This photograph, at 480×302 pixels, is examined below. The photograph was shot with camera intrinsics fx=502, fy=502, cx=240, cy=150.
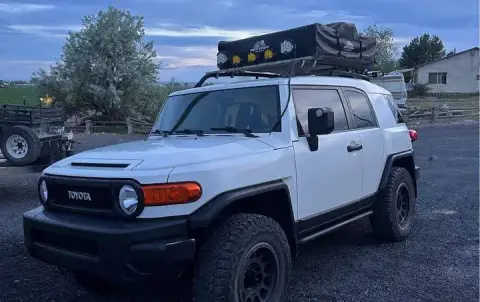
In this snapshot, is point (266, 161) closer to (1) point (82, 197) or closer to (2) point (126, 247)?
(2) point (126, 247)

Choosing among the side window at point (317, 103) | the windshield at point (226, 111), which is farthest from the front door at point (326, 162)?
the windshield at point (226, 111)

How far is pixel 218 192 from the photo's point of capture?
3574 mm

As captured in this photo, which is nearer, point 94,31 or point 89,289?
point 89,289

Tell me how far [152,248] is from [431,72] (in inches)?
2089

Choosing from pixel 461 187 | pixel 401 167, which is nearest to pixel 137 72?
pixel 461 187

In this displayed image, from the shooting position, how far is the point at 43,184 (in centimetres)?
408

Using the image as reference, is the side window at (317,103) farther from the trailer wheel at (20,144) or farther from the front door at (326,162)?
the trailer wheel at (20,144)

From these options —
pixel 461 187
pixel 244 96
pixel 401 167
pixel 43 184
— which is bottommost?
pixel 461 187

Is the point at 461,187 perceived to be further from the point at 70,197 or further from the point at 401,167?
the point at 70,197

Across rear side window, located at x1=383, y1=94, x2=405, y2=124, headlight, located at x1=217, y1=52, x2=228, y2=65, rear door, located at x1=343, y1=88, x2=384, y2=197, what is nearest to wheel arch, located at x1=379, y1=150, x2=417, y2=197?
rear door, located at x1=343, y1=88, x2=384, y2=197

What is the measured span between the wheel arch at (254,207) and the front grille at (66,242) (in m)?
0.72

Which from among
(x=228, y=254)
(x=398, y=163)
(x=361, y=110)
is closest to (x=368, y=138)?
(x=361, y=110)

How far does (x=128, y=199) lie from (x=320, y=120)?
1773 millimetres

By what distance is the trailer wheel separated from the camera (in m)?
8.29
